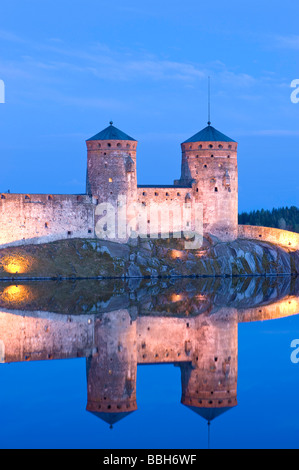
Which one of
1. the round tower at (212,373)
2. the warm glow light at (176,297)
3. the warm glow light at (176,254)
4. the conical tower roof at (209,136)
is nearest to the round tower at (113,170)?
the warm glow light at (176,254)

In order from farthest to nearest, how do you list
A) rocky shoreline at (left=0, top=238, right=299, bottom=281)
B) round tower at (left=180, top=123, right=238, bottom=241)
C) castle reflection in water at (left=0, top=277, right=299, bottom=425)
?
round tower at (left=180, top=123, right=238, bottom=241) → rocky shoreline at (left=0, top=238, right=299, bottom=281) → castle reflection in water at (left=0, top=277, right=299, bottom=425)

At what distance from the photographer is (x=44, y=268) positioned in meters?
60.5

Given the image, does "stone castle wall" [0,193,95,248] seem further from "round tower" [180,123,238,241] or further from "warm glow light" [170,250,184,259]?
"round tower" [180,123,238,241]

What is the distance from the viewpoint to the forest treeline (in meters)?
125

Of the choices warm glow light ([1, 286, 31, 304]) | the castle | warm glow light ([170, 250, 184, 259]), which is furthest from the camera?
warm glow light ([170, 250, 184, 259])

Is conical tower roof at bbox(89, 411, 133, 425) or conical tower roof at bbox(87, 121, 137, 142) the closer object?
conical tower roof at bbox(89, 411, 133, 425)

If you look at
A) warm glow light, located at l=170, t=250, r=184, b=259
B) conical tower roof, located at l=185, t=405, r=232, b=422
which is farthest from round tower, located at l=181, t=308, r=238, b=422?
warm glow light, located at l=170, t=250, r=184, b=259

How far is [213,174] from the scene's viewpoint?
229 feet

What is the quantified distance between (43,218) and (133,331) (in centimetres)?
3390

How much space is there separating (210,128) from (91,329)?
4191 cm

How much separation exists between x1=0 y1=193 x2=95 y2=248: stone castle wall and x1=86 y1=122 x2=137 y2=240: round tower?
4.39 feet

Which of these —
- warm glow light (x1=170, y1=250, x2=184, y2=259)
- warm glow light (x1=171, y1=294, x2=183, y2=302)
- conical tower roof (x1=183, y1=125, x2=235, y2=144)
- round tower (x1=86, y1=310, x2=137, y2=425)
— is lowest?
round tower (x1=86, y1=310, x2=137, y2=425)

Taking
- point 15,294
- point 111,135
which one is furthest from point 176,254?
point 15,294

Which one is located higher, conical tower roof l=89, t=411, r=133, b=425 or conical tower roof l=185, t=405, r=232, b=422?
conical tower roof l=185, t=405, r=232, b=422
